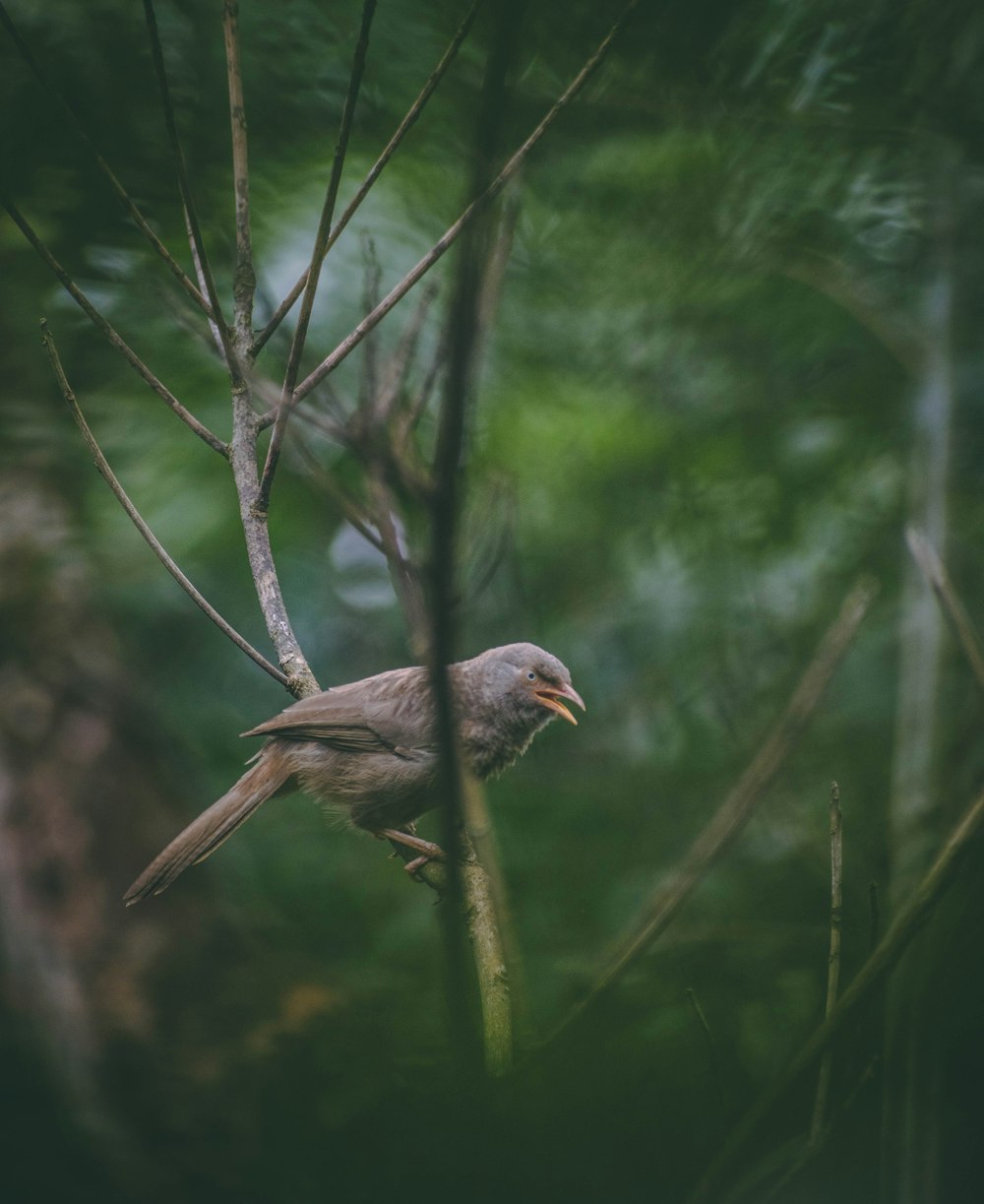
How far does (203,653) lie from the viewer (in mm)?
5230

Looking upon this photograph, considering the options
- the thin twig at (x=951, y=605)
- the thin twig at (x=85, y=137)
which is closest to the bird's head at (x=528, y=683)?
the thin twig at (x=951, y=605)

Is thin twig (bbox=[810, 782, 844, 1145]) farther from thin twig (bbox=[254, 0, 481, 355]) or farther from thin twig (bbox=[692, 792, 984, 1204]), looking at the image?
thin twig (bbox=[254, 0, 481, 355])

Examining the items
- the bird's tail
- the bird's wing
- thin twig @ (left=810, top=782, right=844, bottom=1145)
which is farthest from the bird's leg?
thin twig @ (left=810, top=782, right=844, bottom=1145)

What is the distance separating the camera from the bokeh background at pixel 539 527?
9.95 feet

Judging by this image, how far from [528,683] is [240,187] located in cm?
214

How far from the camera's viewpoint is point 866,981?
1.43m

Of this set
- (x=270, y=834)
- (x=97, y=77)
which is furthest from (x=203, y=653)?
(x=97, y=77)

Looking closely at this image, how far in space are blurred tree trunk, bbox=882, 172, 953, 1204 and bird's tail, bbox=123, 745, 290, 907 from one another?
220 cm

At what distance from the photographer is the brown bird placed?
3.34m

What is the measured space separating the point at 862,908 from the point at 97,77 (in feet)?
14.7

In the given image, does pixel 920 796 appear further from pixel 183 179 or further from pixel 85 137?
pixel 85 137

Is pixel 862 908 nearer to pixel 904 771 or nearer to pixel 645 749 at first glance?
pixel 904 771

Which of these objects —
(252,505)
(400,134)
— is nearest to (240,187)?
(400,134)

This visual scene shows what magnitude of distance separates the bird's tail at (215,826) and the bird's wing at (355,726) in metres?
0.19
